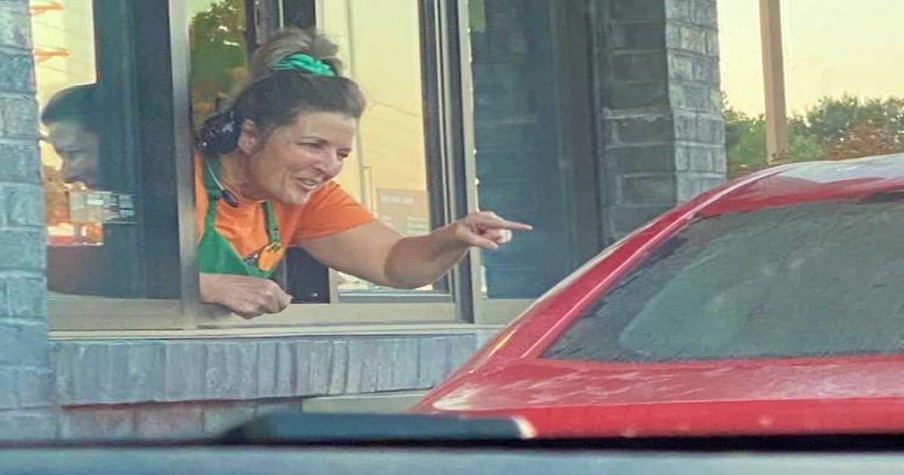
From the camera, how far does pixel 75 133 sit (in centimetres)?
499

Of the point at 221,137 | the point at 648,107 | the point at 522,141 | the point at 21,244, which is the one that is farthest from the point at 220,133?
the point at 648,107

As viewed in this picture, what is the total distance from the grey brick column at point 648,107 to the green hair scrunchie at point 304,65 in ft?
4.85

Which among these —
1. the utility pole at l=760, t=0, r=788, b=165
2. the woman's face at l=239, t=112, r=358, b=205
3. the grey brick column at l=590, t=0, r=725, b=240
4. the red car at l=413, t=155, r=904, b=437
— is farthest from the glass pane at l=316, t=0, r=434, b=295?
the red car at l=413, t=155, r=904, b=437

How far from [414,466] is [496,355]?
5.22ft

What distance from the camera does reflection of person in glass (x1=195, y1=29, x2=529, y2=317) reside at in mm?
5449

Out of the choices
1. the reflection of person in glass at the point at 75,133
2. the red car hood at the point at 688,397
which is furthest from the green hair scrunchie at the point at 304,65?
the red car hood at the point at 688,397

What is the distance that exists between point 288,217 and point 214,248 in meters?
0.38

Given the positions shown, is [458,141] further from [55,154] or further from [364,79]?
[55,154]

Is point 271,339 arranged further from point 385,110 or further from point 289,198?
point 385,110

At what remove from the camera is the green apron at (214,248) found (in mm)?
5379

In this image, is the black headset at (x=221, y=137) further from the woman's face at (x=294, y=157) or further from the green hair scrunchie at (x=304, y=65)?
the green hair scrunchie at (x=304, y=65)

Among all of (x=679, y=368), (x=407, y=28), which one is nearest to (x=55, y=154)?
(x=407, y=28)

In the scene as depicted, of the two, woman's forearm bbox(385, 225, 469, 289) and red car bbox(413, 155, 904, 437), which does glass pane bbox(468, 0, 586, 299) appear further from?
red car bbox(413, 155, 904, 437)

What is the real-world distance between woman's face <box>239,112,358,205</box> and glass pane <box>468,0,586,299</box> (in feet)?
3.34
